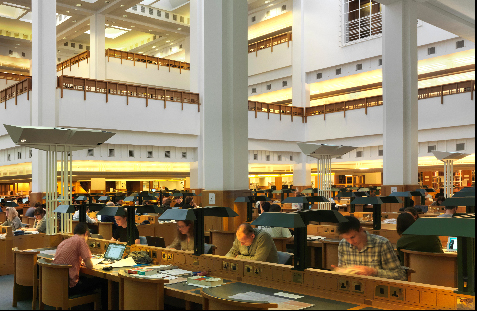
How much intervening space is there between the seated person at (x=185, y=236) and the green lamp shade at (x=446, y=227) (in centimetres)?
384

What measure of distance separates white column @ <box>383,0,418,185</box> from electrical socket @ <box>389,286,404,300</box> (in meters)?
11.7

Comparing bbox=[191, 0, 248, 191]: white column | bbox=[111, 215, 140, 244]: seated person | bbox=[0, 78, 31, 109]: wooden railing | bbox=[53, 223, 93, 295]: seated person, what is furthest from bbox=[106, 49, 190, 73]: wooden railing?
bbox=[53, 223, 93, 295]: seated person

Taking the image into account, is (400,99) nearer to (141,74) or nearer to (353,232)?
(353,232)

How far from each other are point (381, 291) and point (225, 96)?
6581 mm

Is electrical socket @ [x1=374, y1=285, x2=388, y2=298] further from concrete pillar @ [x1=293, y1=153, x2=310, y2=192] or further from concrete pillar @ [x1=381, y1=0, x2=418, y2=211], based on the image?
concrete pillar @ [x1=293, y1=153, x2=310, y2=192]

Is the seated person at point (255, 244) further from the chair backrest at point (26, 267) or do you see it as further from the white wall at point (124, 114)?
the white wall at point (124, 114)

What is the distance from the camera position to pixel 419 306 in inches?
142

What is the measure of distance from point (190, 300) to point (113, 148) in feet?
48.1

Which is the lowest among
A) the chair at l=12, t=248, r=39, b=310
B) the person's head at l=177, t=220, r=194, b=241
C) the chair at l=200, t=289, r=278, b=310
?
the chair at l=12, t=248, r=39, b=310

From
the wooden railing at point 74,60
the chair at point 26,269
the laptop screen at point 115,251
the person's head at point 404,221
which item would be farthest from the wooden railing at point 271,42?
the chair at point 26,269

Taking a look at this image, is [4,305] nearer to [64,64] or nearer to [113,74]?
[113,74]

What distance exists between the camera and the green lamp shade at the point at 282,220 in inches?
162

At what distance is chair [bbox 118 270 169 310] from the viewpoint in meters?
3.99

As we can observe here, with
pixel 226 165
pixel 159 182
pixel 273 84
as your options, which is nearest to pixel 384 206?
pixel 226 165
